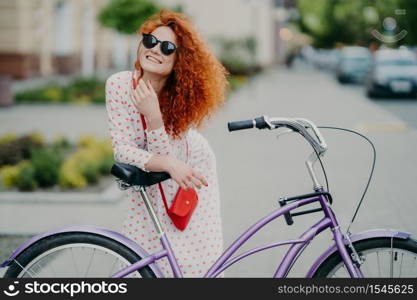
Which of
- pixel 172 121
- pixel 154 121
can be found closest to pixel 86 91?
pixel 172 121

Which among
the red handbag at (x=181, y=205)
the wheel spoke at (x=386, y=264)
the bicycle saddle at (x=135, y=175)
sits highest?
the bicycle saddle at (x=135, y=175)

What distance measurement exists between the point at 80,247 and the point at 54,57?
30405 millimetres

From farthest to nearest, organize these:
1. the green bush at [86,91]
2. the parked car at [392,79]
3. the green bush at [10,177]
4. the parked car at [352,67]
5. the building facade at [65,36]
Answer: the parked car at [352,67]
the building facade at [65,36]
the parked car at [392,79]
the green bush at [86,91]
the green bush at [10,177]

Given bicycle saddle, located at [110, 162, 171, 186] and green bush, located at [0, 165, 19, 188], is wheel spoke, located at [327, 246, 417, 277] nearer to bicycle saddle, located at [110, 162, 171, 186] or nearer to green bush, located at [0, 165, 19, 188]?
bicycle saddle, located at [110, 162, 171, 186]

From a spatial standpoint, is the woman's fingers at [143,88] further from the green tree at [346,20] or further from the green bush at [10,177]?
the green tree at [346,20]

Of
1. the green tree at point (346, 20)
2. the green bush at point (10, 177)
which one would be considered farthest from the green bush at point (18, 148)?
the green tree at point (346, 20)

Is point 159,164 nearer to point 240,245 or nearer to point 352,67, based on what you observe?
point 240,245

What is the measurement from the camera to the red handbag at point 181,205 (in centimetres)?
332

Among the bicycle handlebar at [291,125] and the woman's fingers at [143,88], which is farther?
the woman's fingers at [143,88]

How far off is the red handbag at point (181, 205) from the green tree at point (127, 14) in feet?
70.0

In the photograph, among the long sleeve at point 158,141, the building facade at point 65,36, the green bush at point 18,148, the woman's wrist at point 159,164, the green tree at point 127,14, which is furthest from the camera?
the building facade at point 65,36

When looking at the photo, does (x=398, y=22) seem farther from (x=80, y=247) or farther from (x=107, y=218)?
(x=80, y=247)

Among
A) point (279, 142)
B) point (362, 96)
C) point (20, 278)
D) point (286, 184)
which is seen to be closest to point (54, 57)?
point (362, 96)

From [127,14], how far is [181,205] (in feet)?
72.2
